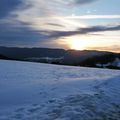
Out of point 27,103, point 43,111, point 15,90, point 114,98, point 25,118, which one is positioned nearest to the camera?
point 25,118

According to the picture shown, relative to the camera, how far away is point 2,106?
40.9 ft

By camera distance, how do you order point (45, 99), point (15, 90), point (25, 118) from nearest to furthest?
point (25, 118)
point (45, 99)
point (15, 90)

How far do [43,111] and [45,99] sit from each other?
2605 millimetres

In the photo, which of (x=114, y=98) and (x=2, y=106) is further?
(x=114, y=98)

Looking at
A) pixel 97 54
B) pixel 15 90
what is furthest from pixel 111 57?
pixel 15 90

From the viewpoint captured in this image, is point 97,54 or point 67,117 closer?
point 67,117

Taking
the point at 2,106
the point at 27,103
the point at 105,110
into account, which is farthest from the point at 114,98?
the point at 2,106

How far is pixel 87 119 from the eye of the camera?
11.0 metres

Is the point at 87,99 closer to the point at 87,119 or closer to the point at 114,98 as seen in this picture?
the point at 114,98

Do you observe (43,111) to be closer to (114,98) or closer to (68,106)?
(68,106)

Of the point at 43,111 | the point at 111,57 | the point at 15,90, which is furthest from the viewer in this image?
the point at 111,57

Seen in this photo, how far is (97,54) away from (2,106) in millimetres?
136773

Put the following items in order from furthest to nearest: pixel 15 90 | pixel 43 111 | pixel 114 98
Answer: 1. pixel 15 90
2. pixel 114 98
3. pixel 43 111

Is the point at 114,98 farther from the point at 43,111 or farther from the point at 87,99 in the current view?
the point at 43,111
